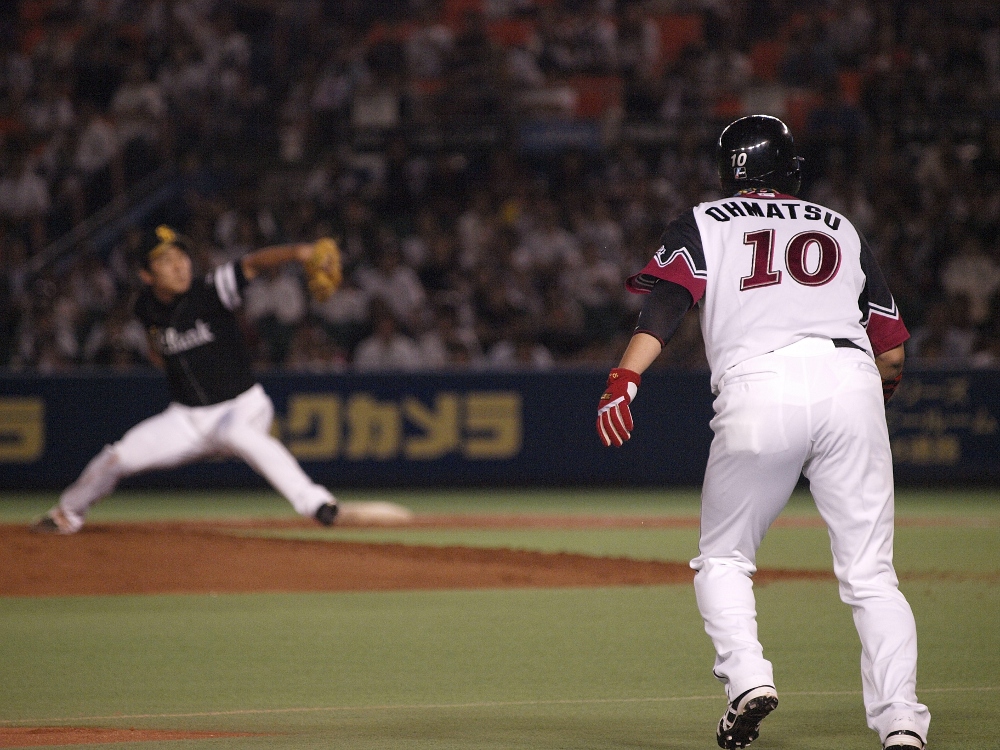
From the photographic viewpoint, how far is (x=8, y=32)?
21.8 meters

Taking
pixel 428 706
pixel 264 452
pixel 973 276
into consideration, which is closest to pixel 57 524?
pixel 264 452

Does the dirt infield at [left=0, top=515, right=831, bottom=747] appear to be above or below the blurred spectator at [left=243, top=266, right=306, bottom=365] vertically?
below

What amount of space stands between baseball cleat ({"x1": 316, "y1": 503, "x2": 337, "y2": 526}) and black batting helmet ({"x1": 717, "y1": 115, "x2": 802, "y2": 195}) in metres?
5.21

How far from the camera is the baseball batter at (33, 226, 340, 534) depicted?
9.66 m

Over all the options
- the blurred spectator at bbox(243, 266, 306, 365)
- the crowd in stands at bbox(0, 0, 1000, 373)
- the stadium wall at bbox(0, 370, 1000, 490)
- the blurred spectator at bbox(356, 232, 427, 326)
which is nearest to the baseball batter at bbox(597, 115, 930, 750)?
the stadium wall at bbox(0, 370, 1000, 490)

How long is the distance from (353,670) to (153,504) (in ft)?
28.9

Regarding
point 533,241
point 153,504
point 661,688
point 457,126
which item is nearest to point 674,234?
point 661,688

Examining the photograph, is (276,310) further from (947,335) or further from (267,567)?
(267,567)

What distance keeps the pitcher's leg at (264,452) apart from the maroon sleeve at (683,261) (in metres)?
5.23

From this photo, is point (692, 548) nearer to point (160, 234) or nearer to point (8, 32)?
point (160, 234)

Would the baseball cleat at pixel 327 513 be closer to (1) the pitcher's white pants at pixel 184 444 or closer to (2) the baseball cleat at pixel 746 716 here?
(1) the pitcher's white pants at pixel 184 444

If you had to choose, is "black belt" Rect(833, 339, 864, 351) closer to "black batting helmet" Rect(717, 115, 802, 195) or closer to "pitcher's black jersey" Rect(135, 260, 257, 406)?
"black batting helmet" Rect(717, 115, 802, 195)

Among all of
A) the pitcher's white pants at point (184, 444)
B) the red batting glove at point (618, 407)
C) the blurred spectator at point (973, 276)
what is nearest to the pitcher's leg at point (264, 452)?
the pitcher's white pants at point (184, 444)

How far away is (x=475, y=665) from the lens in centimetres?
609
